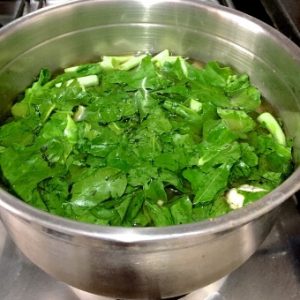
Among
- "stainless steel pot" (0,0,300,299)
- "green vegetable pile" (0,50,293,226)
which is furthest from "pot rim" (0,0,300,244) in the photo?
"green vegetable pile" (0,50,293,226)

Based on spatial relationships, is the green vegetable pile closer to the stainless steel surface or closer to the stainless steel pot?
the stainless steel pot

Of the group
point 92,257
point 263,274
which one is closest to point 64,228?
point 92,257

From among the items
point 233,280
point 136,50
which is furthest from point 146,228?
point 136,50

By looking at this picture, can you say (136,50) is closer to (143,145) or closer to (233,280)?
(143,145)

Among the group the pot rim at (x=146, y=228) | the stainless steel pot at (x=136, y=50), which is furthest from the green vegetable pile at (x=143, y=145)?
the pot rim at (x=146, y=228)

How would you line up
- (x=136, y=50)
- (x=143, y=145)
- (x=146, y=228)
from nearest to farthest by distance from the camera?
(x=146, y=228) → (x=143, y=145) → (x=136, y=50)

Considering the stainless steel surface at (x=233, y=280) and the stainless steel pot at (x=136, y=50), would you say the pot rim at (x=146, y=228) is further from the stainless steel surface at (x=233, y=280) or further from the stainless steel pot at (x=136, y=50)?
the stainless steel surface at (x=233, y=280)
